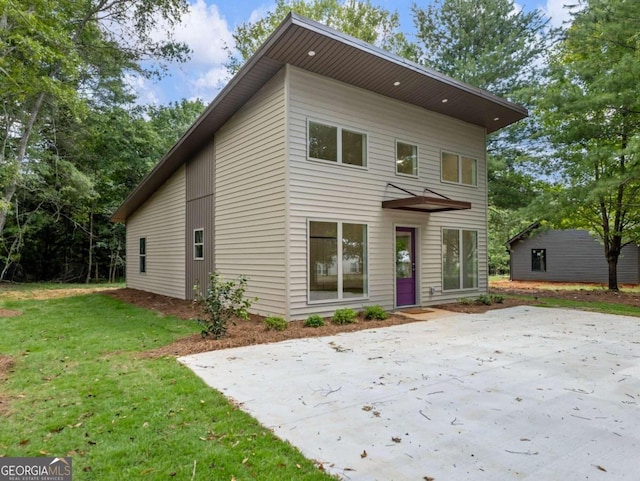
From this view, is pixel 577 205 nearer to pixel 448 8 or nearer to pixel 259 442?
pixel 448 8

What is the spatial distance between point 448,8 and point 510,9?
230 cm

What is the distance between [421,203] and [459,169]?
3248 mm

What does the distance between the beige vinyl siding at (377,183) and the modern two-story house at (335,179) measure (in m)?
0.03

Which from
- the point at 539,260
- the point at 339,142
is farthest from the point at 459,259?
the point at 539,260

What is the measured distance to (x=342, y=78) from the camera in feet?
26.1

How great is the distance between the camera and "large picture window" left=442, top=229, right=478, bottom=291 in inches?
398

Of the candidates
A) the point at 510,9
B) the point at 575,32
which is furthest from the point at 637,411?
the point at 510,9

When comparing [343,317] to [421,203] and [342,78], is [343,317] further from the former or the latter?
[342,78]

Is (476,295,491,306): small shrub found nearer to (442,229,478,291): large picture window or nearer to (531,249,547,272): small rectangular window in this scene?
(442,229,478,291): large picture window

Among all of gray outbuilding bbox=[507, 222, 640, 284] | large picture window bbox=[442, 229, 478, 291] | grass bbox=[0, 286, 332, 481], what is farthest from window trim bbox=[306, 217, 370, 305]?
gray outbuilding bbox=[507, 222, 640, 284]

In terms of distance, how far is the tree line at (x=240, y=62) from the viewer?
10.3m

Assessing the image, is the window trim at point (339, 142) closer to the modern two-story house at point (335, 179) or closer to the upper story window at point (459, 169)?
the modern two-story house at point (335, 179)

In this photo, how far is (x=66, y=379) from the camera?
13.5ft

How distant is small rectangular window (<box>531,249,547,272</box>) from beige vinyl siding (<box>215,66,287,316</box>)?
1850 centimetres
